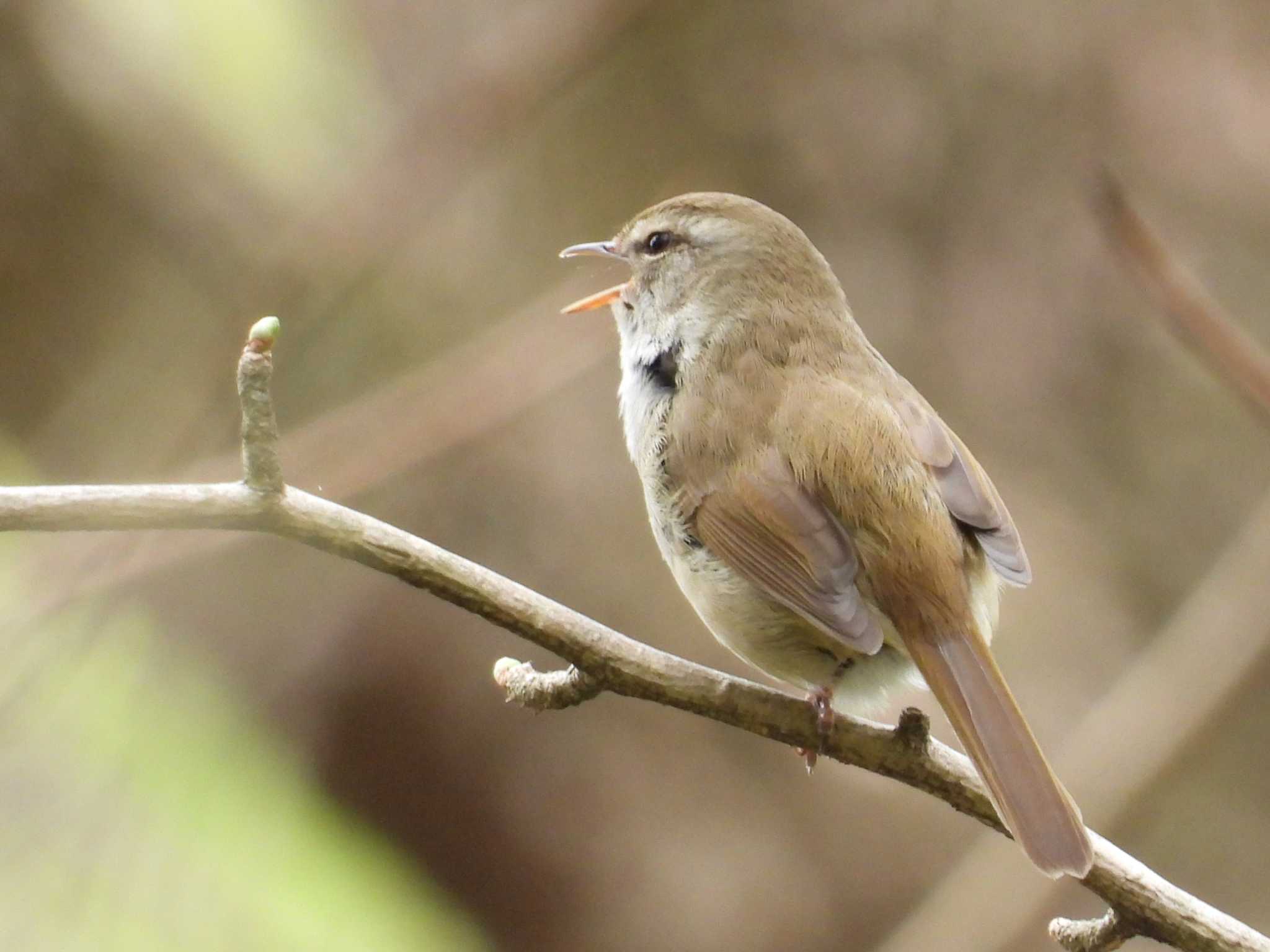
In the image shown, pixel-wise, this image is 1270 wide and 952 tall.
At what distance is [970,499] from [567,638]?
3.39ft

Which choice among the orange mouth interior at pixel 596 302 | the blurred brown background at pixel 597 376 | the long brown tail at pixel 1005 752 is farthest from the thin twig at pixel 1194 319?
the blurred brown background at pixel 597 376

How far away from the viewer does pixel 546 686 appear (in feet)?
8.20

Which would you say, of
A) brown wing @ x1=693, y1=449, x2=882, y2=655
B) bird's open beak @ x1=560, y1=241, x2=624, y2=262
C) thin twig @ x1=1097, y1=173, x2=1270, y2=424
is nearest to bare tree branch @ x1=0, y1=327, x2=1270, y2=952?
brown wing @ x1=693, y1=449, x2=882, y2=655

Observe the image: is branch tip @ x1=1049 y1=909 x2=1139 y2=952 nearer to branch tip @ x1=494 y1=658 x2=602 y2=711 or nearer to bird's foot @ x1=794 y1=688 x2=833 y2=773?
bird's foot @ x1=794 y1=688 x2=833 y2=773

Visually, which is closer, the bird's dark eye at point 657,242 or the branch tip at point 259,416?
the branch tip at point 259,416

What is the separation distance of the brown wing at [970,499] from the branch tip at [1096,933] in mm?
685

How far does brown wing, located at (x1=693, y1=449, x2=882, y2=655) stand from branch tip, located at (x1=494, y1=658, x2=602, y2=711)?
17.9 inches

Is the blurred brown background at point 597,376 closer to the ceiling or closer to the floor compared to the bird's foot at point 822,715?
closer to the ceiling

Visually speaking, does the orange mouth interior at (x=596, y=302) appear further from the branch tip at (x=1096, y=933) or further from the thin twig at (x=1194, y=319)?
the thin twig at (x=1194, y=319)

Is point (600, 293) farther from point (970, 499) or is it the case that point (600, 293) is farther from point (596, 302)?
point (970, 499)

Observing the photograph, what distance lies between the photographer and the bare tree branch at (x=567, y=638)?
2055 millimetres

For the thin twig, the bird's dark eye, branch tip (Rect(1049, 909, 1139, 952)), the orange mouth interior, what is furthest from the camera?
the bird's dark eye

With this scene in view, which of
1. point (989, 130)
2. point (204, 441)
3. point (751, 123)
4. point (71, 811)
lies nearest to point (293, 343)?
point (204, 441)

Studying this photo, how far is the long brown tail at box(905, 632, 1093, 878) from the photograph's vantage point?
228 cm
